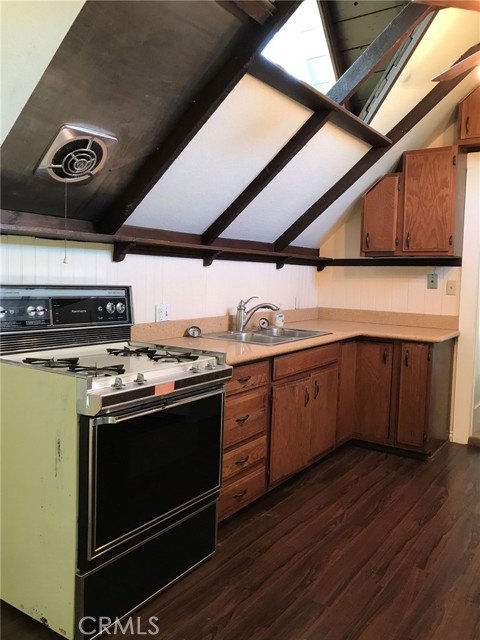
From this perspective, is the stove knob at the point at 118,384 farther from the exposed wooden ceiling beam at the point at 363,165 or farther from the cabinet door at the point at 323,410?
the exposed wooden ceiling beam at the point at 363,165

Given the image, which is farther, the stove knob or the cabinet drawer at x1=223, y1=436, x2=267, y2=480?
the cabinet drawer at x1=223, y1=436, x2=267, y2=480

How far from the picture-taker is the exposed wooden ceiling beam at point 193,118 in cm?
194

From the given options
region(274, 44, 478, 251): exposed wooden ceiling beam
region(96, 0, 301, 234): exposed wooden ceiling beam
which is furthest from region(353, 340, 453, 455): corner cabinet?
A: region(96, 0, 301, 234): exposed wooden ceiling beam

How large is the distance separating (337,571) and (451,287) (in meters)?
2.44

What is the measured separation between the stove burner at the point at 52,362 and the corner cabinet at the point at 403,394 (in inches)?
91.7

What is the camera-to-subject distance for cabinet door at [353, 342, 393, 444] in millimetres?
3566

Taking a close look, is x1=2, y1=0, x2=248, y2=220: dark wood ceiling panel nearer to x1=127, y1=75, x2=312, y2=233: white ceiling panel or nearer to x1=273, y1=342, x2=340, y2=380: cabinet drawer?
x1=127, y1=75, x2=312, y2=233: white ceiling panel

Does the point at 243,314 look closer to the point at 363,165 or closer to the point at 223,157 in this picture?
the point at 223,157

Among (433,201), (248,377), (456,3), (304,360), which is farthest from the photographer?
(433,201)

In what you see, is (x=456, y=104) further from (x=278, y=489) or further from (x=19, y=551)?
(x=19, y=551)

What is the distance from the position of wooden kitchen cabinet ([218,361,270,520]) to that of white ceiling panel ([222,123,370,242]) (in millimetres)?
1111

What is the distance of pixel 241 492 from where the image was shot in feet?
8.38

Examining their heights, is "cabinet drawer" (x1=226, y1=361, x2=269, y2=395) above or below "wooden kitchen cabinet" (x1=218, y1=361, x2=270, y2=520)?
above

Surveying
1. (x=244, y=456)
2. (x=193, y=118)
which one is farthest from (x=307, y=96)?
(x=244, y=456)
